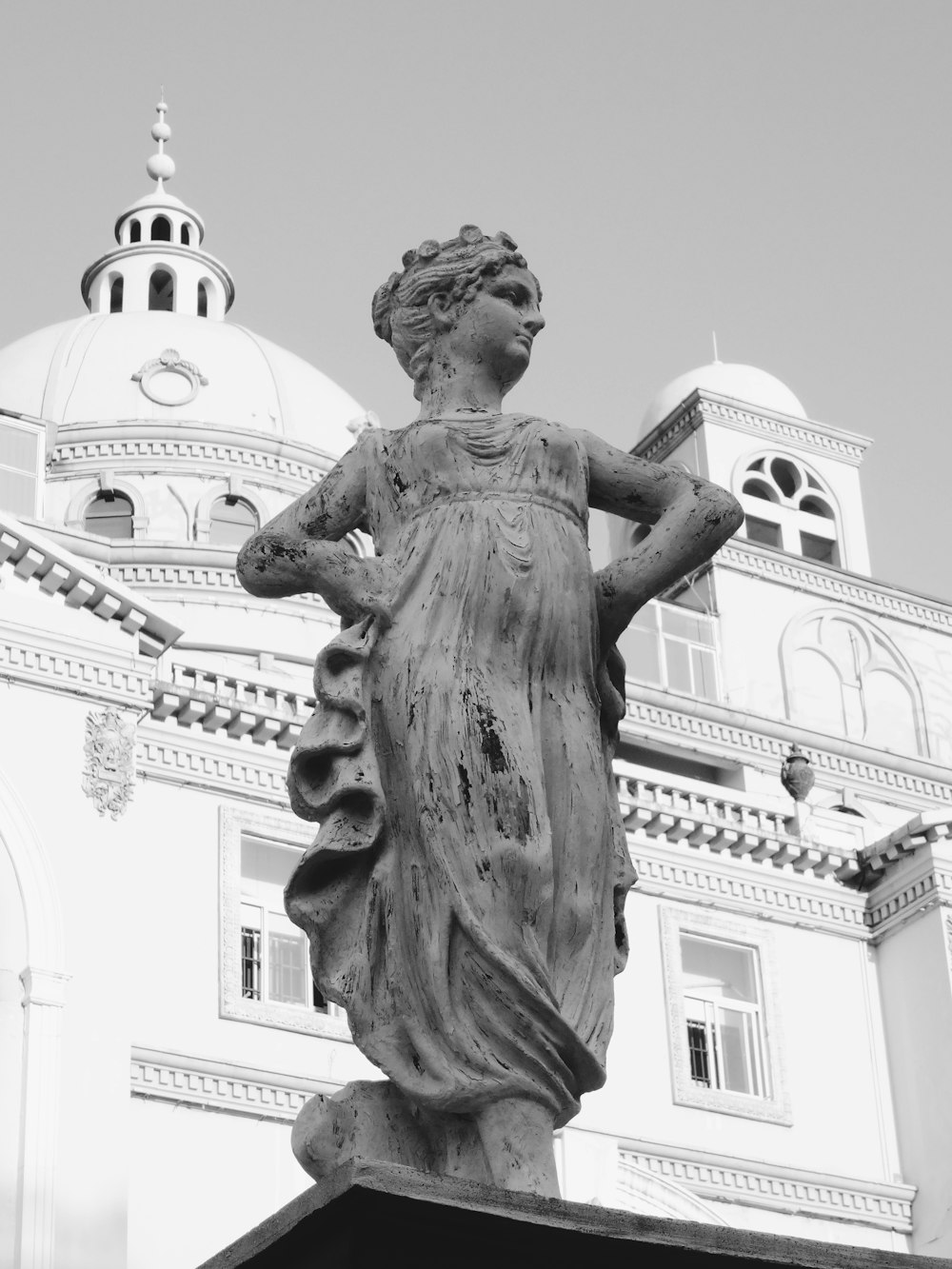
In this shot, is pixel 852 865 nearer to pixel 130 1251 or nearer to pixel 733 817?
pixel 733 817

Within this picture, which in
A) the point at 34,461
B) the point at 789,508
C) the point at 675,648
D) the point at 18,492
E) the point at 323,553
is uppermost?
the point at 789,508

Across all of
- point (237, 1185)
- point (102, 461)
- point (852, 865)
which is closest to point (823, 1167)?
A: point (852, 865)

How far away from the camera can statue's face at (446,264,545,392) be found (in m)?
7.88

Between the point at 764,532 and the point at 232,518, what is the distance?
34.2 feet

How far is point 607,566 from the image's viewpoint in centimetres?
750

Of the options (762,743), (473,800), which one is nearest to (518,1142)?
(473,800)

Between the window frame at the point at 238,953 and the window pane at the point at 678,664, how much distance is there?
15.6m

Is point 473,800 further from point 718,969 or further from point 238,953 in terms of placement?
point 718,969

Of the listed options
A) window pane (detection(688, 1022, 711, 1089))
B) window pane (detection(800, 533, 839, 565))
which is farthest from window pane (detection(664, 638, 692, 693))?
window pane (detection(688, 1022, 711, 1089))

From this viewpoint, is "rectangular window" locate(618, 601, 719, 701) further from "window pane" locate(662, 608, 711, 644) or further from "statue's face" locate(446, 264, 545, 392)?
"statue's face" locate(446, 264, 545, 392)

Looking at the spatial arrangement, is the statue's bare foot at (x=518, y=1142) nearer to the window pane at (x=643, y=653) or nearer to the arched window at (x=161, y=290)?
the window pane at (x=643, y=653)

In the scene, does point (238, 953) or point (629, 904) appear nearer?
point (238, 953)

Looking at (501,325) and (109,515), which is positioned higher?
(109,515)

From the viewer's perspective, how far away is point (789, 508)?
48.5 meters
